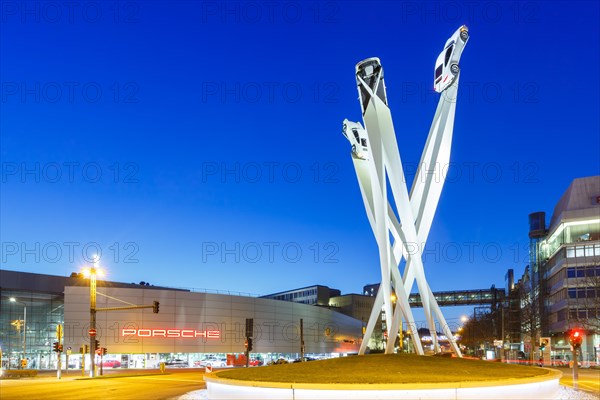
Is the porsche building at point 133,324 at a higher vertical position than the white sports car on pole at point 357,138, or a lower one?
lower

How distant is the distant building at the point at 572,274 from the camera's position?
3278 inches

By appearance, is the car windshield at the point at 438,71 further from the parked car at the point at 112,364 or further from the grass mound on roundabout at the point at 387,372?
the parked car at the point at 112,364

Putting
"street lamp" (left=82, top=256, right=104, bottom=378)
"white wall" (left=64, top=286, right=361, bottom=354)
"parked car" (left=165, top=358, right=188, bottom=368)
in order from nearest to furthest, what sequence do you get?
1. "street lamp" (left=82, top=256, right=104, bottom=378)
2. "white wall" (left=64, top=286, right=361, bottom=354)
3. "parked car" (left=165, top=358, right=188, bottom=368)

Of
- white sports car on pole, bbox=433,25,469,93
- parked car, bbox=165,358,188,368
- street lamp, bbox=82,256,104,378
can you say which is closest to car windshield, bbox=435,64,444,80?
white sports car on pole, bbox=433,25,469,93

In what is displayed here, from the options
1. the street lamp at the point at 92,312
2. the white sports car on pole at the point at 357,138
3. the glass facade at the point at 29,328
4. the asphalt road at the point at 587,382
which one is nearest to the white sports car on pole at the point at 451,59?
the white sports car on pole at the point at 357,138

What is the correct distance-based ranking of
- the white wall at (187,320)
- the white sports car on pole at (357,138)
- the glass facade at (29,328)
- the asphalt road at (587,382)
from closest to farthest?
the asphalt road at (587,382) < the white sports car on pole at (357,138) < the white wall at (187,320) < the glass facade at (29,328)

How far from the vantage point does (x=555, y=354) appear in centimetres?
9469

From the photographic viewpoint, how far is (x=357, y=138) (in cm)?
3130

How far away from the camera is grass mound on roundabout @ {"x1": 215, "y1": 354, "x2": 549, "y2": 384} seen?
19000 millimetres

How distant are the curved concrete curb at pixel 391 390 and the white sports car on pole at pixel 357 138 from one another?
1437 cm

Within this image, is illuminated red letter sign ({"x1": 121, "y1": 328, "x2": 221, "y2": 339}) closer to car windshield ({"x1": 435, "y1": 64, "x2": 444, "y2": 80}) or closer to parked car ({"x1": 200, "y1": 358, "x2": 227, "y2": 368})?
parked car ({"x1": 200, "y1": 358, "x2": 227, "y2": 368})

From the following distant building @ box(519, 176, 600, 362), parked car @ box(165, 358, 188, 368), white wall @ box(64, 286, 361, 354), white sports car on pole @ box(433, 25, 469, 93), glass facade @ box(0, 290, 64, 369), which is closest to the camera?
white sports car on pole @ box(433, 25, 469, 93)

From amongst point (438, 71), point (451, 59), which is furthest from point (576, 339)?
point (451, 59)

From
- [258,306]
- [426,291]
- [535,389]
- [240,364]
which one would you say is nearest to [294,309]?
[258,306]
